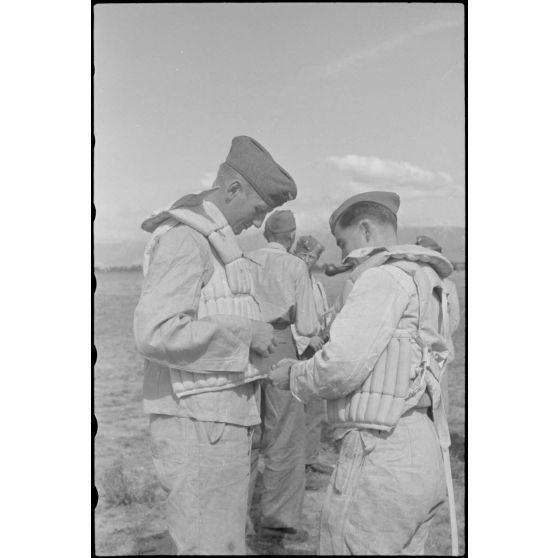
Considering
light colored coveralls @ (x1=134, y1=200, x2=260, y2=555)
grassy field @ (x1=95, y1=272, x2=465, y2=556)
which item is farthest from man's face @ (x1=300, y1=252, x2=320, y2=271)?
light colored coveralls @ (x1=134, y1=200, x2=260, y2=555)

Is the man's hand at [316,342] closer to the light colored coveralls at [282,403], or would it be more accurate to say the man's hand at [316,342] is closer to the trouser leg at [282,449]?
the light colored coveralls at [282,403]

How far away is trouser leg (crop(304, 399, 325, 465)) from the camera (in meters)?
4.61

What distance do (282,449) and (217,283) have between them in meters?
1.35

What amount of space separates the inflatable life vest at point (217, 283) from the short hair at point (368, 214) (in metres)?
0.53

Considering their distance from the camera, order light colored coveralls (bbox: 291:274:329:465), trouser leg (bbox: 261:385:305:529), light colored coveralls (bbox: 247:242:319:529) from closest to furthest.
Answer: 1. light colored coveralls (bbox: 247:242:319:529)
2. light colored coveralls (bbox: 291:274:329:465)
3. trouser leg (bbox: 261:385:305:529)

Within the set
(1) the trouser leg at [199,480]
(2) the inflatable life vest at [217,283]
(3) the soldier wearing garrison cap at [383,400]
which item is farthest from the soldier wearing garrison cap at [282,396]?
(3) the soldier wearing garrison cap at [383,400]

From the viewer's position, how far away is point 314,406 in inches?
189

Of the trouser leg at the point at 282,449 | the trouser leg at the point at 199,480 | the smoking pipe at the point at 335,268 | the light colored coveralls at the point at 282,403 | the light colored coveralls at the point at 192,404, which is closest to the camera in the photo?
the light colored coveralls at the point at 192,404

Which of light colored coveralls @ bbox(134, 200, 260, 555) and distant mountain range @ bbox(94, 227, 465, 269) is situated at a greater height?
distant mountain range @ bbox(94, 227, 465, 269)

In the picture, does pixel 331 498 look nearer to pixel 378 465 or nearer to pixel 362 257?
pixel 378 465

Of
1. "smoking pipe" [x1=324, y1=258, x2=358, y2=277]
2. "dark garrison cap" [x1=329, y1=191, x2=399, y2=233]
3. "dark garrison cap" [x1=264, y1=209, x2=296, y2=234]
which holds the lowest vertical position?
"smoking pipe" [x1=324, y1=258, x2=358, y2=277]

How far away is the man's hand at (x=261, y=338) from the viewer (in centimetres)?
363

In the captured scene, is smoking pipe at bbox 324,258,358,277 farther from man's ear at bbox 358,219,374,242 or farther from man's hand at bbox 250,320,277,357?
man's hand at bbox 250,320,277,357

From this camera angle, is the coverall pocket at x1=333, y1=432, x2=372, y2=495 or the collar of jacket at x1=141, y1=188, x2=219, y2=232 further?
the collar of jacket at x1=141, y1=188, x2=219, y2=232
